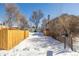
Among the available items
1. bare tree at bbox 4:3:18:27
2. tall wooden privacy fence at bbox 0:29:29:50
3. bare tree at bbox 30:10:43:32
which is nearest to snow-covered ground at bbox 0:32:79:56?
tall wooden privacy fence at bbox 0:29:29:50

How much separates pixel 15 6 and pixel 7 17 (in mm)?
157

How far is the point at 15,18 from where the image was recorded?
9.01ft

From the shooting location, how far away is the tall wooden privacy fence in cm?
274

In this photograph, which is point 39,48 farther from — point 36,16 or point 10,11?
point 10,11

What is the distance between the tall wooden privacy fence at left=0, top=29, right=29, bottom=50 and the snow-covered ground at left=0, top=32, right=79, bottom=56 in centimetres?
5

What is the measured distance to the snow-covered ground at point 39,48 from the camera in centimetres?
274

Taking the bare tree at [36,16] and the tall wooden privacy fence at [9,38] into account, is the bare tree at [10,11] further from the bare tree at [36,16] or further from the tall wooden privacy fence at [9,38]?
the bare tree at [36,16]

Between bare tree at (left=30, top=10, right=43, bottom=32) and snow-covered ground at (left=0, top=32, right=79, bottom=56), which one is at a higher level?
bare tree at (left=30, top=10, right=43, bottom=32)

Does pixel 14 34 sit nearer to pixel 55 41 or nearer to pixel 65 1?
pixel 55 41

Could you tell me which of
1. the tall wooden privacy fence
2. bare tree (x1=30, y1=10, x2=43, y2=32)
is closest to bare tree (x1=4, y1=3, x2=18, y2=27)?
the tall wooden privacy fence

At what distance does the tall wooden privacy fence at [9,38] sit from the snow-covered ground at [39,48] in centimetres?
5

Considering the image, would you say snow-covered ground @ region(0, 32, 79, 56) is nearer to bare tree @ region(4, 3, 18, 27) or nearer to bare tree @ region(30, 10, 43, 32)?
bare tree @ region(30, 10, 43, 32)

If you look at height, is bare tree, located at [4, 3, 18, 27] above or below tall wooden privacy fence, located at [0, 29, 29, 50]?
above

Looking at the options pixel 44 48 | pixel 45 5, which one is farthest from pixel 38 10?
pixel 44 48
